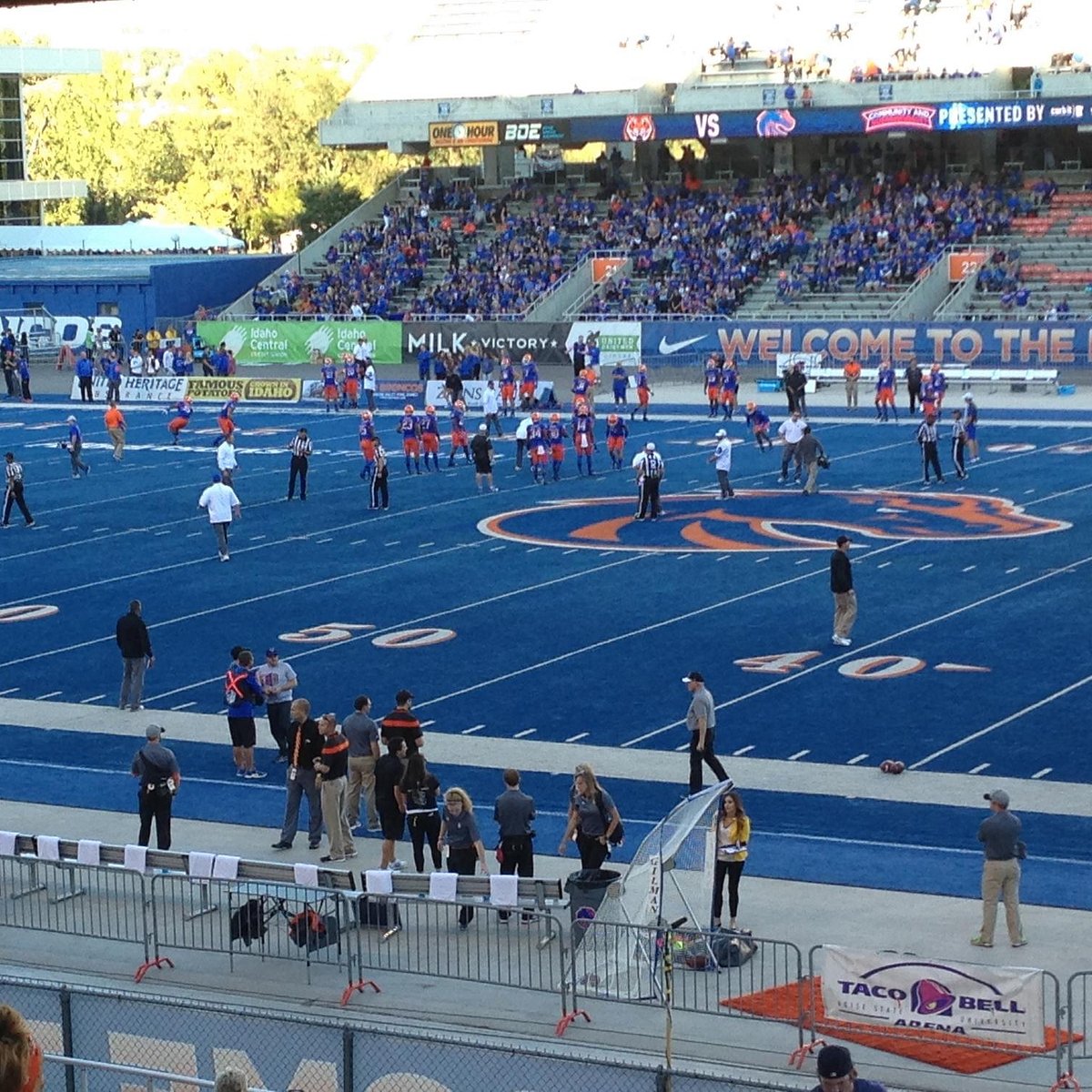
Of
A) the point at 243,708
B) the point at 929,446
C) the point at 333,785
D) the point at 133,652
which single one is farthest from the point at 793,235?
the point at 333,785

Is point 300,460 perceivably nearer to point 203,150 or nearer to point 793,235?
point 793,235

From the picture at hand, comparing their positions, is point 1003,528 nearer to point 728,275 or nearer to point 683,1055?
point 683,1055

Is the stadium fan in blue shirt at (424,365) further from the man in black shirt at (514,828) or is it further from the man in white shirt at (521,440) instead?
the man in black shirt at (514,828)

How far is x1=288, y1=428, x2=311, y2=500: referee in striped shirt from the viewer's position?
36094 millimetres

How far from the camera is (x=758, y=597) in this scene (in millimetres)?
26703

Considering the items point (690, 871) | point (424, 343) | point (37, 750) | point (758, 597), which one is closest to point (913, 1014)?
point (690, 871)

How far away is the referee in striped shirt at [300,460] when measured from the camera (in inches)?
1421

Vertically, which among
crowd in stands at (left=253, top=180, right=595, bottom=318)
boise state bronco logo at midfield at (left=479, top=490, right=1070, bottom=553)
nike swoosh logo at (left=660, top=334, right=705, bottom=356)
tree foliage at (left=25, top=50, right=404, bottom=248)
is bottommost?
boise state bronco logo at midfield at (left=479, top=490, right=1070, bottom=553)

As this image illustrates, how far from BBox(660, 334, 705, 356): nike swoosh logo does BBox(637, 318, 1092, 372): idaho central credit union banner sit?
0.08ft

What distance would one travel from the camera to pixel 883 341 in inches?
2158

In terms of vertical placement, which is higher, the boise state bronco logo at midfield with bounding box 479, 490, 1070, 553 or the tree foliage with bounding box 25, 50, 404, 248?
the tree foliage with bounding box 25, 50, 404, 248

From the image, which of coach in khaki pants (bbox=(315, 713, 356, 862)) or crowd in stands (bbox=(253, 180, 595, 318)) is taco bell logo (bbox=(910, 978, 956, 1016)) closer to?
coach in khaki pants (bbox=(315, 713, 356, 862))

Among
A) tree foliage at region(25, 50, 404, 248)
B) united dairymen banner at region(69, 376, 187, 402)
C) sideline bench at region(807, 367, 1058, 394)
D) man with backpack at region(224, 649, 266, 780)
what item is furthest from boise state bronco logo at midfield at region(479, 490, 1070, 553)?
tree foliage at region(25, 50, 404, 248)

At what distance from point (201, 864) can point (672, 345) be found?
4470cm
